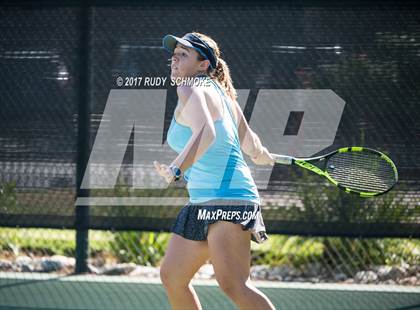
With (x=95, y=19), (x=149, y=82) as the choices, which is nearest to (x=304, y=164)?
(x=149, y=82)

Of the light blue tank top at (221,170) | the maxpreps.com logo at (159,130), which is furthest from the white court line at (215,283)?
the light blue tank top at (221,170)

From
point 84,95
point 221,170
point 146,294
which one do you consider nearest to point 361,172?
point 221,170

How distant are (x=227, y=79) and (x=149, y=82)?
1602mm

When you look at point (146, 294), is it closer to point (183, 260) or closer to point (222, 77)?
point (183, 260)

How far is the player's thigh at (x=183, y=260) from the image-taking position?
3318 millimetres

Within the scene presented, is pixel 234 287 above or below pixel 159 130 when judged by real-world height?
above

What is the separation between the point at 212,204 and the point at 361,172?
4.16 feet

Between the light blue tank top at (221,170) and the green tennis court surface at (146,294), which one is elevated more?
the light blue tank top at (221,170)

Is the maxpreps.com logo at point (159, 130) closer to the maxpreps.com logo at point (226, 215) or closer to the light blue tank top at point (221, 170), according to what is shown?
the light blue tank top at point (221, 170)

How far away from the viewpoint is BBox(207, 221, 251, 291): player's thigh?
319 centimetres

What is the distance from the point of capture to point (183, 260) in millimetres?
3320

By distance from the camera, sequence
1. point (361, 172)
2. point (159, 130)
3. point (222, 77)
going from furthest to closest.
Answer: point (159, 130) → point (361, 172) → point (222, 77)

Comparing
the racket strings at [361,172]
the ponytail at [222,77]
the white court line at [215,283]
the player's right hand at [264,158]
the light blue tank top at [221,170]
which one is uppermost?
the ponytail at [222,77]

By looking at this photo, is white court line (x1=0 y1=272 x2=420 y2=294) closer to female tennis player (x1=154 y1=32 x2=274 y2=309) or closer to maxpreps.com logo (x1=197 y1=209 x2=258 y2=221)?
female tennis player (x1=154 y1=32 x2=274 y2=309)
